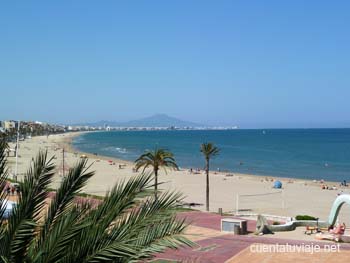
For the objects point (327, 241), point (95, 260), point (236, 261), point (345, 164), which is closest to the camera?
point (95, 260)

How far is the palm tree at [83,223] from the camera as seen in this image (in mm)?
4375

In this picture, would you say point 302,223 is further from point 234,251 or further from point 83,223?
point 83,223

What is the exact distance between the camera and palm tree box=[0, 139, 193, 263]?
14.4 ft

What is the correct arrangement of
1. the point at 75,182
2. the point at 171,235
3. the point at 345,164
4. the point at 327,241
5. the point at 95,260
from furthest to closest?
the point at 345,164 → the point at 327,241 → the point at 75,182 → the point at 171,235 → the point at 95,260

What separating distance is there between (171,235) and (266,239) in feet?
58.1

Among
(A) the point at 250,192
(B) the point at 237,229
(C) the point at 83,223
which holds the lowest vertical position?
(A) the point at 250,192

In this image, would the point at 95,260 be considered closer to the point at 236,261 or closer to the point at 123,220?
the point at 123,220

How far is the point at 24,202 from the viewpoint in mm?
4871

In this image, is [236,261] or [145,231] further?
[236,261]

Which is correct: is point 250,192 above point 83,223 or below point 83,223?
below

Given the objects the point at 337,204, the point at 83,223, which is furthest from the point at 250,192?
the point at 83,223

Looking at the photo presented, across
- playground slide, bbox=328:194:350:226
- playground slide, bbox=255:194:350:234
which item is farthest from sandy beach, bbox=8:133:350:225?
playground slide, bbox=328:194:350:226

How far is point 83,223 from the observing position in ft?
14.8

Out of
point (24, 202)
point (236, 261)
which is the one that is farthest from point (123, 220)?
point (236, 261)
